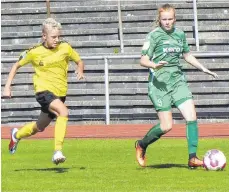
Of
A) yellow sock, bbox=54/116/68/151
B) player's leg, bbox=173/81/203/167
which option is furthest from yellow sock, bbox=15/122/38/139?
player's leg, bbox=173/81/203/167

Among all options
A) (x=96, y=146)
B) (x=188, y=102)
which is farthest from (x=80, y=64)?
(x=96, y=146)

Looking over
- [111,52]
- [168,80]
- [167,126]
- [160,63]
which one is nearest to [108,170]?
[167,126]

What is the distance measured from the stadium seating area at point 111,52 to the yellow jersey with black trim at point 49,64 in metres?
10.5

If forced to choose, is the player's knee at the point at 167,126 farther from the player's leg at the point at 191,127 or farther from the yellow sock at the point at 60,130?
the yellow sock at the point at 60,130

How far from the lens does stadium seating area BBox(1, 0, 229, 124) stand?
2412 centimetres

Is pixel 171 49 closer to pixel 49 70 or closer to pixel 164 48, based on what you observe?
pixel 164 48

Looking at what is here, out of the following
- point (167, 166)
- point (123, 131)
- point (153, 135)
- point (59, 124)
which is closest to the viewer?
point (59, 124)

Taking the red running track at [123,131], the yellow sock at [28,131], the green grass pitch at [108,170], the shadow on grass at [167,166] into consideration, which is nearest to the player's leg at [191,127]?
the green grass pitch at [108,170]

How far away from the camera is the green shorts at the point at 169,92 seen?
1235 cm

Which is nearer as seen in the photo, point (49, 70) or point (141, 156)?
point (141, 156)

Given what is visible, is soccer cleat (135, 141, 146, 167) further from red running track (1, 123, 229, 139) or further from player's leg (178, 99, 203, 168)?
red running track (1, 123, 229, 139)

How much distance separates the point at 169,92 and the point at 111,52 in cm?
1398

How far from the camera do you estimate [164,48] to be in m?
12.3

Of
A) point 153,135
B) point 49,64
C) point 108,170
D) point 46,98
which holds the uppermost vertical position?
point 49,64
